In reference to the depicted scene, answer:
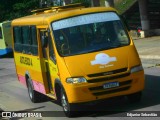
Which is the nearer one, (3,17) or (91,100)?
(91,100)

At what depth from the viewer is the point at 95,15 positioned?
11906 millimetres

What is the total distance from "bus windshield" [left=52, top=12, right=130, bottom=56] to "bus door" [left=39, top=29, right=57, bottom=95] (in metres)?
0.41

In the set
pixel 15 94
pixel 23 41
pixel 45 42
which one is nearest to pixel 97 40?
pixel 45 42

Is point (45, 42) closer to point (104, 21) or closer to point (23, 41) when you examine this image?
point (104, 21)

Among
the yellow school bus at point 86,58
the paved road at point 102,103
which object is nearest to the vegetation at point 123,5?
the paved road at point 102,103

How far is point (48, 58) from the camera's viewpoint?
12.3 meters

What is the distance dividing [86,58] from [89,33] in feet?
2.86

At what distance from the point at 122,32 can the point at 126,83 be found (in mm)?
1436

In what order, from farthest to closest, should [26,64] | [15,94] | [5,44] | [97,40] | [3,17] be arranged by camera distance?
[3,17] < [5,44] < [15,94] < [26,64] < [97,40]

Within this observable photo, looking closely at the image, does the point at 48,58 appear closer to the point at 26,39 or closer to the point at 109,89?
the point at 109,89

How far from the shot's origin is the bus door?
11820 mm

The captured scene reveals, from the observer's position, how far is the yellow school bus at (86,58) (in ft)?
35.1

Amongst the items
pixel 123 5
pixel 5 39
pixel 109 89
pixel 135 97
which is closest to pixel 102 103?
pixel 135 97

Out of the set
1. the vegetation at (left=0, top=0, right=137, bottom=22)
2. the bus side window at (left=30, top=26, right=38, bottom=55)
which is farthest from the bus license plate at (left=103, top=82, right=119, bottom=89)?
the vegetation at (left=0, top=0, right=137, bottom=22)
